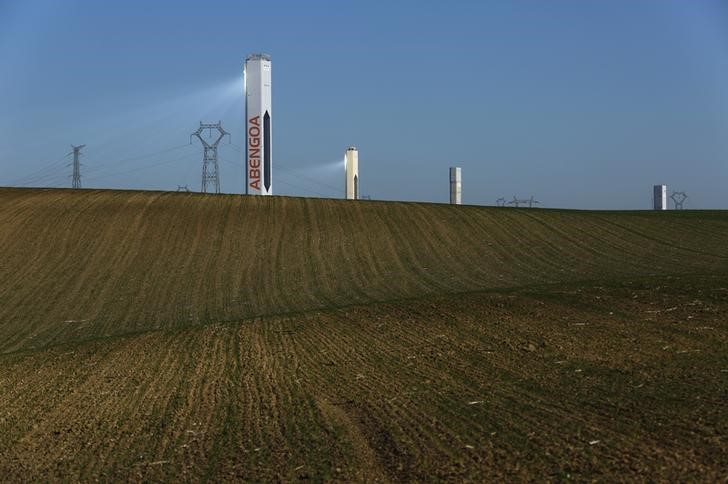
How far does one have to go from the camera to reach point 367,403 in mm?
11539

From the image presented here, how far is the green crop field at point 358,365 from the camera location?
29.5ft

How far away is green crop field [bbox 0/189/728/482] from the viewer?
898 cm

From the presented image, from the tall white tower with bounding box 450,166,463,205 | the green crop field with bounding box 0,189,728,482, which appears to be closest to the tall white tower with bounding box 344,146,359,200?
the tall white tower with bounding box 450,166,463,205

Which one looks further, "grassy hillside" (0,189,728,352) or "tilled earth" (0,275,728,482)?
"grassy hillside" (0,189,728,352)

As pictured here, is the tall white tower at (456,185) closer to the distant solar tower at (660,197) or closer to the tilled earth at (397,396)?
the distant solar tower at (660,197)

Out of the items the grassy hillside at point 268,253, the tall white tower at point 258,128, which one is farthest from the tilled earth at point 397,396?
the tall white tower at point 258,128

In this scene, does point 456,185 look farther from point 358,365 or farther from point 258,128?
point 358,365

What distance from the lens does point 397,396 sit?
11.8 meters

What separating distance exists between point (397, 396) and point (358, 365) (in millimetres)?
2507

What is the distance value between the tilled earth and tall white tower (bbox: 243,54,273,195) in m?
47.8

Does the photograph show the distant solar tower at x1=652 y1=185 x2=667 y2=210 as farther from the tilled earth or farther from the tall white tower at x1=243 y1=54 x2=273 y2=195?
the tilled earth

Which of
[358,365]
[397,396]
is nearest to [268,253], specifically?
[358,365]

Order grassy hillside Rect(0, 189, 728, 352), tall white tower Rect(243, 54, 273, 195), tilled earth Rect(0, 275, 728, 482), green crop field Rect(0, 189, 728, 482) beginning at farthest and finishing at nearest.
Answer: tall white tower Rect(243, 54, 273, 195) → grassy hillside Rect(0, 189, 728, 352) → green crop field Rect(0, 189, 728, 482) → tilled earth Rect(0, 275, 728, 482)

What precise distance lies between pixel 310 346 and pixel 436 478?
850cm
